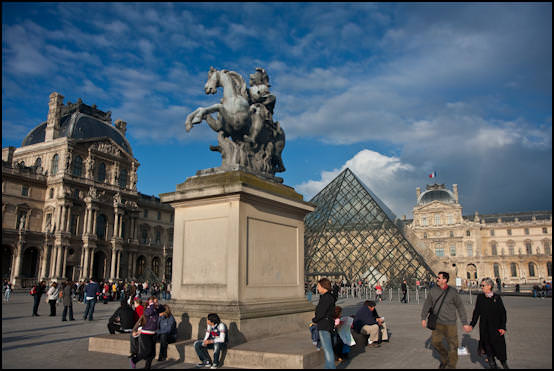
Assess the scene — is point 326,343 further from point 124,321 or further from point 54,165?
point 54,165

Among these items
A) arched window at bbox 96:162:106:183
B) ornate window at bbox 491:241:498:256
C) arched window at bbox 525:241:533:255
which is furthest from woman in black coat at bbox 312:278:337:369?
arched window at bbox 525:241:533:255

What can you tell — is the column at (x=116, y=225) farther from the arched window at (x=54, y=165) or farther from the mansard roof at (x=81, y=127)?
the mansard roof at (x=81, y=127)

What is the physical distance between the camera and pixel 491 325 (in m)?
5.14

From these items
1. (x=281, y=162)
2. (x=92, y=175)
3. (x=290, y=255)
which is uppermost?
(x=92, y=175)

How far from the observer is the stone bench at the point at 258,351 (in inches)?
176

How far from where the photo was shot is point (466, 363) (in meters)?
5.42

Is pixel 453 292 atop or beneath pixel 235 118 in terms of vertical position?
beneath

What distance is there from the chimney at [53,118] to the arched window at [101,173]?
5.79 meters

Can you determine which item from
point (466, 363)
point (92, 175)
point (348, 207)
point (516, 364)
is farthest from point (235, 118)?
point (92, 175)

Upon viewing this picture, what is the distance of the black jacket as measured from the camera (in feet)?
15.2

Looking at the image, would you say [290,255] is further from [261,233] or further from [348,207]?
[348,207]

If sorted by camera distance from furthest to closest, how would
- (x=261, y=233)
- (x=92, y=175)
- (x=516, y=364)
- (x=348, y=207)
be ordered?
1. (x=92, y=175)
2. (x=348, y=207)
3. (x=261, y=233)
4. (x=516, y=364)

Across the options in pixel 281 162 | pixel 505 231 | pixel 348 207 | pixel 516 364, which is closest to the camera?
pixel 516 364

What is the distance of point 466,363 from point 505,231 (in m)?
80.7
